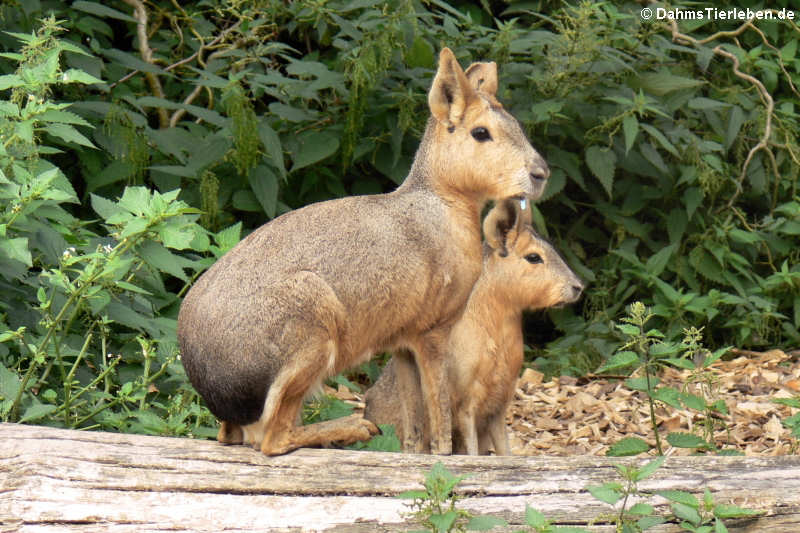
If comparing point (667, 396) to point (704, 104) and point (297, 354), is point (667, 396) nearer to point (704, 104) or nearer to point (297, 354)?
point (297, 354)

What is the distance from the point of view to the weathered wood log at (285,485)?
3.66 metres

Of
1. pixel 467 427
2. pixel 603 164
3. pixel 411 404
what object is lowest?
pixel 467 427

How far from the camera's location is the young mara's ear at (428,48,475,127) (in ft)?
14.3

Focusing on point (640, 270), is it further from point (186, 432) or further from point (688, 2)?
point (186, 432)

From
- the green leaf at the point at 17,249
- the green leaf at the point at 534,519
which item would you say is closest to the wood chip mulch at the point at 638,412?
the green leaf at the point at 534,519

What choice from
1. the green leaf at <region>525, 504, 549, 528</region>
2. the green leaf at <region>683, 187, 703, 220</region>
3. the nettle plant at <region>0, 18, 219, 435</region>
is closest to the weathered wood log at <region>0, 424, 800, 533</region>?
the green leaf at <region>525, 504, 549, 528</region>

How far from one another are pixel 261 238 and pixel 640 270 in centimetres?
385

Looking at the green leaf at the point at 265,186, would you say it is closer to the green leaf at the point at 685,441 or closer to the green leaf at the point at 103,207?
the green leaf at the point at 103,207

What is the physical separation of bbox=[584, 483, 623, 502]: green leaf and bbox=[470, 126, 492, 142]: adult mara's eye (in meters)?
1.48

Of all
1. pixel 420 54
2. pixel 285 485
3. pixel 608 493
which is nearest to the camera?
pixel 608 493

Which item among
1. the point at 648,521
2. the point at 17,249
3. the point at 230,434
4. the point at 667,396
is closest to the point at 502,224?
the point at 667,396

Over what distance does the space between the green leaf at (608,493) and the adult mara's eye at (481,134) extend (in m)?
1.48

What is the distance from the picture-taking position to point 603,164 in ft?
23.2

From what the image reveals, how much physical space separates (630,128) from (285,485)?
377 cm
